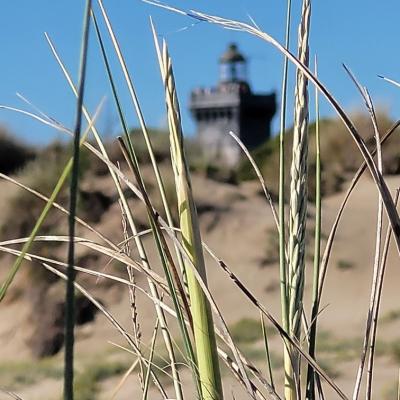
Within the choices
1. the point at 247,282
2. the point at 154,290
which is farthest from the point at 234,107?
the point at 154,290

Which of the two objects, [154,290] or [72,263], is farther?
[154,290]

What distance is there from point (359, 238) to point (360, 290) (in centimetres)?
111

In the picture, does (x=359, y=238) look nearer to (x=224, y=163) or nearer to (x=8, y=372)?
(x=224, y=163)

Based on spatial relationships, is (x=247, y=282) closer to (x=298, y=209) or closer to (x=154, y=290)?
(x=154, y=290)

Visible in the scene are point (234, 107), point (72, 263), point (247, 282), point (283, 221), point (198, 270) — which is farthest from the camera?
point (234, 107)

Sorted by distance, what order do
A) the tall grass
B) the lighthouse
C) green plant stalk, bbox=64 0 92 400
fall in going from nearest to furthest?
green plant stalk, bbox=64 0 92 400
the tall grass
the lighthouse

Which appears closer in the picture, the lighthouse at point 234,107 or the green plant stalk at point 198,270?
the green plant stalk at point 198,270

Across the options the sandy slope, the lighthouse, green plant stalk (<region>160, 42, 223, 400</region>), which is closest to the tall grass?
green plant stalk (<region>160, 42, 223, 400</region>)

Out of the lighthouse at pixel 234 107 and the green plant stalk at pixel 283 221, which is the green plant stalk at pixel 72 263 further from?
the lighthouse at pixel 234 107

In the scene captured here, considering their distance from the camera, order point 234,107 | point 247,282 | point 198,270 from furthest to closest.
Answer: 1. point 234,107
2. point 247,282
3. point 198,270

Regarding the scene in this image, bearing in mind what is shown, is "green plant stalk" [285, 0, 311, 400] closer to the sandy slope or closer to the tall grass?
the tall grass

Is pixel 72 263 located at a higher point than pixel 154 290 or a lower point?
higher

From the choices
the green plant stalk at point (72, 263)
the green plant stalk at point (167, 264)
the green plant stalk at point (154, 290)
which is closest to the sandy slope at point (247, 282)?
the green plant stalk at point (154, 290)

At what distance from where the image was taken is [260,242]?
10820 mm
